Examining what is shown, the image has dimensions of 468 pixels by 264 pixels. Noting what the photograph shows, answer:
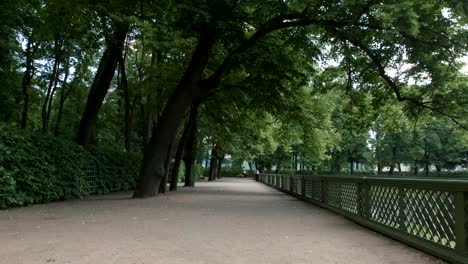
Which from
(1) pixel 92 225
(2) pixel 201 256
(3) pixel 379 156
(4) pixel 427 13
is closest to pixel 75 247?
(2) pixel 201 256

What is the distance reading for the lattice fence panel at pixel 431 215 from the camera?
690 cm

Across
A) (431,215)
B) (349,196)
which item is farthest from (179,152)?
(431,215)

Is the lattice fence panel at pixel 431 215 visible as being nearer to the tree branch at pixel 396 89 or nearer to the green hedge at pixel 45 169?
the tree branch at pixel 396 89

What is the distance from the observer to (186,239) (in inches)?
343

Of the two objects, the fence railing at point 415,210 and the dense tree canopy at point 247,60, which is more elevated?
the dense tree canopy at point 247,60

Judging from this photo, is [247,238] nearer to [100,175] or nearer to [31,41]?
[100,175]

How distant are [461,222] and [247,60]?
12.6 meters

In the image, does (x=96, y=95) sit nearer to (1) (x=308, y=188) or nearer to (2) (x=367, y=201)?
(1) (x=308, y=188)

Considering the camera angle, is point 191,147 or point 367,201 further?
point 191,147

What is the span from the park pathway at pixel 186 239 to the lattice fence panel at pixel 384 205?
39cm

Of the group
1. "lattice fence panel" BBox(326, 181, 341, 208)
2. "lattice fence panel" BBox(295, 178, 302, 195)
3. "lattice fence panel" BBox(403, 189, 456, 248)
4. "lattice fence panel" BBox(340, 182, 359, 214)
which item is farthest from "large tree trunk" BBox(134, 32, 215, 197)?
"lattice fence panel" BBox(403, 189, 456, 248)

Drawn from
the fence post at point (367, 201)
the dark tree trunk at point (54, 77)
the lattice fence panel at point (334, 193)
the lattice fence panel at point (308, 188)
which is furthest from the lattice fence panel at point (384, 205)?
the dark tree trunk at point (54, 77)

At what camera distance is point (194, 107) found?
85.6ft

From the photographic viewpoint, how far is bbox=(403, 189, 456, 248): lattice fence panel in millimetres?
6903
